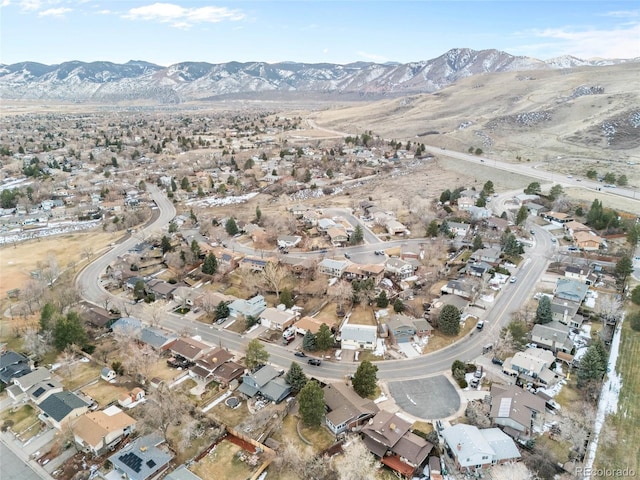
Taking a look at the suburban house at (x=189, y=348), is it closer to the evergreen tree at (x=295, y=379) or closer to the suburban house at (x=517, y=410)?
the evergreen tree at (x=295, y=379)

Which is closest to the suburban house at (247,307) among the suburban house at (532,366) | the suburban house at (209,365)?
the suburban house at (209,365)

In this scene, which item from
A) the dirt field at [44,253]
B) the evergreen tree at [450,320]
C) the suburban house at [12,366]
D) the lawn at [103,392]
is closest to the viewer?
the lawn at [103,392]

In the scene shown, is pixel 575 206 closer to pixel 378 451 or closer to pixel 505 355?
pixel 505 355

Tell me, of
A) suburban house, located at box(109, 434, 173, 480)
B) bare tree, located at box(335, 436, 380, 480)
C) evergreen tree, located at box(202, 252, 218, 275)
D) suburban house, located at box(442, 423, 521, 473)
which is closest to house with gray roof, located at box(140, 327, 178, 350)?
suburban house, located at box(109, 434, 173, 480)

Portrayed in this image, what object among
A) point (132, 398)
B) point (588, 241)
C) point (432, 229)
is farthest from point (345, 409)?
point (588, 241)

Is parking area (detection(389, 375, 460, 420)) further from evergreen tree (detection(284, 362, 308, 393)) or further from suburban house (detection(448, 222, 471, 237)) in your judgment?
suburban house (detection(448, 222, 471, 237))

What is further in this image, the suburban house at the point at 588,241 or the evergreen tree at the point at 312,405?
the suburban house at the point at 588,241
